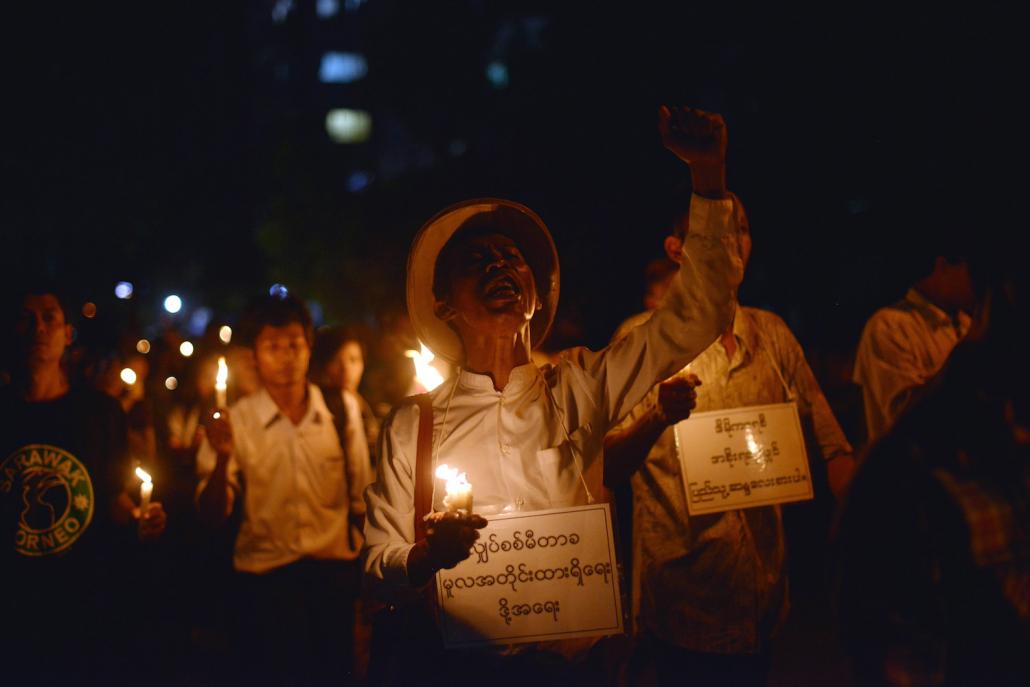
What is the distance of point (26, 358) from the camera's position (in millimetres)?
4809

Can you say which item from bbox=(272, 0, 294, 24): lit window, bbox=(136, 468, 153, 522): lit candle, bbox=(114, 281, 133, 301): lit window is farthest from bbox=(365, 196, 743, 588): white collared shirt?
bbox=(272, 0, 294, 24): lit window

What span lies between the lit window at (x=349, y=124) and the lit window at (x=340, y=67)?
159 inches

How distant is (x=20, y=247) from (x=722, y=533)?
948 inches

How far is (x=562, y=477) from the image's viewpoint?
10.00 feet

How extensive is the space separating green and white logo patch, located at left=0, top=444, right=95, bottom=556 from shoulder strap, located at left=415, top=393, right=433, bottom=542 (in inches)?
101

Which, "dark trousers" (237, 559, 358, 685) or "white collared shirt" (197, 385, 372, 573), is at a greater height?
"white collared shirt" (197, 385, 372, 573)

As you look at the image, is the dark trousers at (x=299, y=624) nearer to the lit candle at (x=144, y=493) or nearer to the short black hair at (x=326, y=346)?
the lit candle at (x=144, y=493)

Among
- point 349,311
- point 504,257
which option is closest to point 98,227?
point 349,311

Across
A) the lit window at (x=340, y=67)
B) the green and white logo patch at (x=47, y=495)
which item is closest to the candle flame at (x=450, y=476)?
the green and white logo patch at (x=47, y=495)

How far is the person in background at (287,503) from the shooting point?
5.25m

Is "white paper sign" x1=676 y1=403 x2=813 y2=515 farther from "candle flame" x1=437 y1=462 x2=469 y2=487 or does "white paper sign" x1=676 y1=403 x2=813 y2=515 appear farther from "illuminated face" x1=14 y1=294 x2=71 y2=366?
"illuminated face" x1=14 y1=294 x2=71 y2=366

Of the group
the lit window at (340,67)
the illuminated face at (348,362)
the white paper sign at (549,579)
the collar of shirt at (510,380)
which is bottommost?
the white paper sign at (549,579)

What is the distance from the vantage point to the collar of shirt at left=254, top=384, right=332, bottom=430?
576 centimetres

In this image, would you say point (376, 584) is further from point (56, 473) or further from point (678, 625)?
point (56, 473)
